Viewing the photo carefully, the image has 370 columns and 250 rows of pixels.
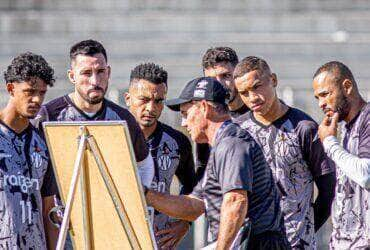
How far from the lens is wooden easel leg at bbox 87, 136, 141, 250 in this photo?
6016 mm

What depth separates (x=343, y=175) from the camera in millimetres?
6598

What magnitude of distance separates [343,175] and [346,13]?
40.2ft

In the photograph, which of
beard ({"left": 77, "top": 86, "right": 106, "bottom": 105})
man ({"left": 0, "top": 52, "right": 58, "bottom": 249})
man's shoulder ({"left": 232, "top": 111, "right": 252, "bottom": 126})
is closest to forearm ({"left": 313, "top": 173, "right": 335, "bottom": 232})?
man's shoulder ({"left": 232, "top": 111, "right": 252, "bottom": 126})

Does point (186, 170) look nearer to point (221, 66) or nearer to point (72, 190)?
point (221, 66)

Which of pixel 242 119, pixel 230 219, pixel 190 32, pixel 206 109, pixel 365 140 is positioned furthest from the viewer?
pixel 190 32

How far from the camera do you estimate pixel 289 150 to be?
284 inches

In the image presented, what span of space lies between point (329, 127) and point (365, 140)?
0.87 feet

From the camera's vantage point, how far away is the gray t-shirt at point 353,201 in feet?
21.0

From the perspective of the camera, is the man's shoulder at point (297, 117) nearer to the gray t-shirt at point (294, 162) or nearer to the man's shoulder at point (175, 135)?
the gray t-shirt at point (294, 162)

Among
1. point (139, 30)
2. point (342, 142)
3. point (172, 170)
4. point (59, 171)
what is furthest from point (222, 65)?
point (139, 30)

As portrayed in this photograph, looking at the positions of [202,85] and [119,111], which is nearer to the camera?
[202,85]

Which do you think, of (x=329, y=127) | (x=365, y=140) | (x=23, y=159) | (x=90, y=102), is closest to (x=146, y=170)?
(x=90, y=102)

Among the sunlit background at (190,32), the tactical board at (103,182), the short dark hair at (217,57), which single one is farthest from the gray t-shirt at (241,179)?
the sunlit background at (190,32)

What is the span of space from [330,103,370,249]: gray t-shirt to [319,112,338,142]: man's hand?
10 cm
